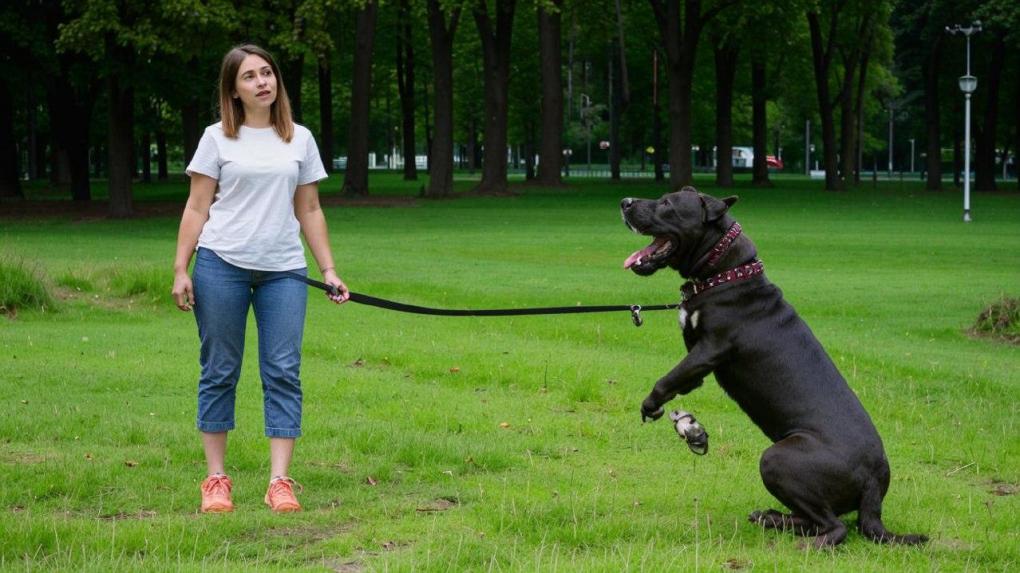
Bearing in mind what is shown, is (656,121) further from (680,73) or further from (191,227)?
(191,227)

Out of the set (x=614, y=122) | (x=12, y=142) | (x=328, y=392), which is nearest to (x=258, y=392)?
(x=328, y=392)

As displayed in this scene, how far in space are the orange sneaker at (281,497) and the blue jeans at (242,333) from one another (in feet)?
0.78

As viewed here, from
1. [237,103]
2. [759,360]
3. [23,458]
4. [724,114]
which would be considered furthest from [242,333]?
[724,114]

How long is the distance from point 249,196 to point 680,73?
3979 centimetres

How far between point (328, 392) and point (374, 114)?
3200 inches

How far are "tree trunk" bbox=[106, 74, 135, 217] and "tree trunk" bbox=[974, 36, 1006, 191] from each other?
3326 centimetres

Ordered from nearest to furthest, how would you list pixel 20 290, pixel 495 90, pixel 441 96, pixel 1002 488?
pixel 1002 488
pixel 20 290
pixel 441 96
pixel 495 90

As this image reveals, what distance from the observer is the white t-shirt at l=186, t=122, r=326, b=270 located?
6.44 m

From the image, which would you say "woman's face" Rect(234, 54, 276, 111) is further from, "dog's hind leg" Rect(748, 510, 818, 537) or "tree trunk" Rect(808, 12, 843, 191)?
"tree trunk" Rect(808, 12, 843, 191)

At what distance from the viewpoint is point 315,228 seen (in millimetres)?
6926

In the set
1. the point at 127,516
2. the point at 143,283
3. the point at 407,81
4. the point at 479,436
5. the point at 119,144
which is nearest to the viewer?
the point at 127,516

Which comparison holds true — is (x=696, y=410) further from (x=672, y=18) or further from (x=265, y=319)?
(x=672, y=18)

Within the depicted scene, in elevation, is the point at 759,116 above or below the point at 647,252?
above

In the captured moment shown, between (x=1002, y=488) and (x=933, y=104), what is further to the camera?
(x=933, y=104)
